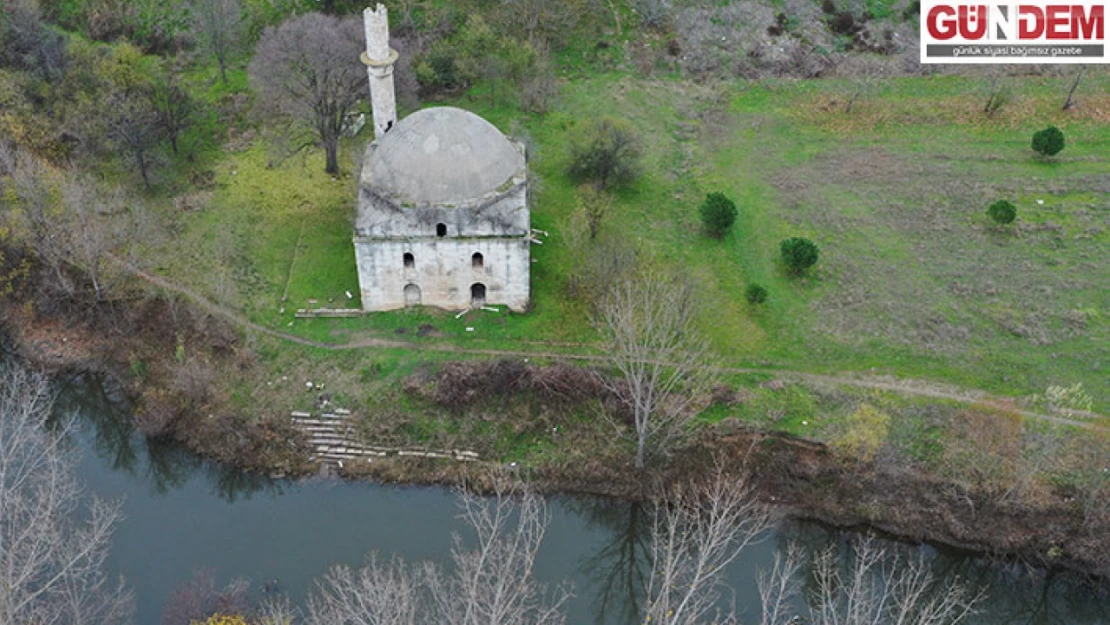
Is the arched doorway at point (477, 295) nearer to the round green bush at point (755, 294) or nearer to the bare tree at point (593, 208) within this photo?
the bare tree at point (593, 208)

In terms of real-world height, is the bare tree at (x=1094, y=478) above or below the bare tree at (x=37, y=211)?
below

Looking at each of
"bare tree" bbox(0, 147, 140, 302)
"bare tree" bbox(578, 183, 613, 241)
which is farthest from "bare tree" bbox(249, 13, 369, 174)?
"bare tree" bbox(578, 183, 613, 241)

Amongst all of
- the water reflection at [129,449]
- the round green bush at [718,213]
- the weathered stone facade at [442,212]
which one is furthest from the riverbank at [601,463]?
the round green bush at [718,213]

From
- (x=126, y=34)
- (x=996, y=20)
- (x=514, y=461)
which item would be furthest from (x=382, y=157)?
(x=996, y=20)

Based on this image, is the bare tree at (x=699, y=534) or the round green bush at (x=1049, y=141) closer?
the bare tree at (x=699, y=534)

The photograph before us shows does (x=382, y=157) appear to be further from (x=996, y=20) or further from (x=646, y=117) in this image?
(x=996, y=20)

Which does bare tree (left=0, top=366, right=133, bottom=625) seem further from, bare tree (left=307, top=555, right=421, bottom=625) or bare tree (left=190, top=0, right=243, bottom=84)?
bare tree (left=190, top=0, right=243, bottom=84)
